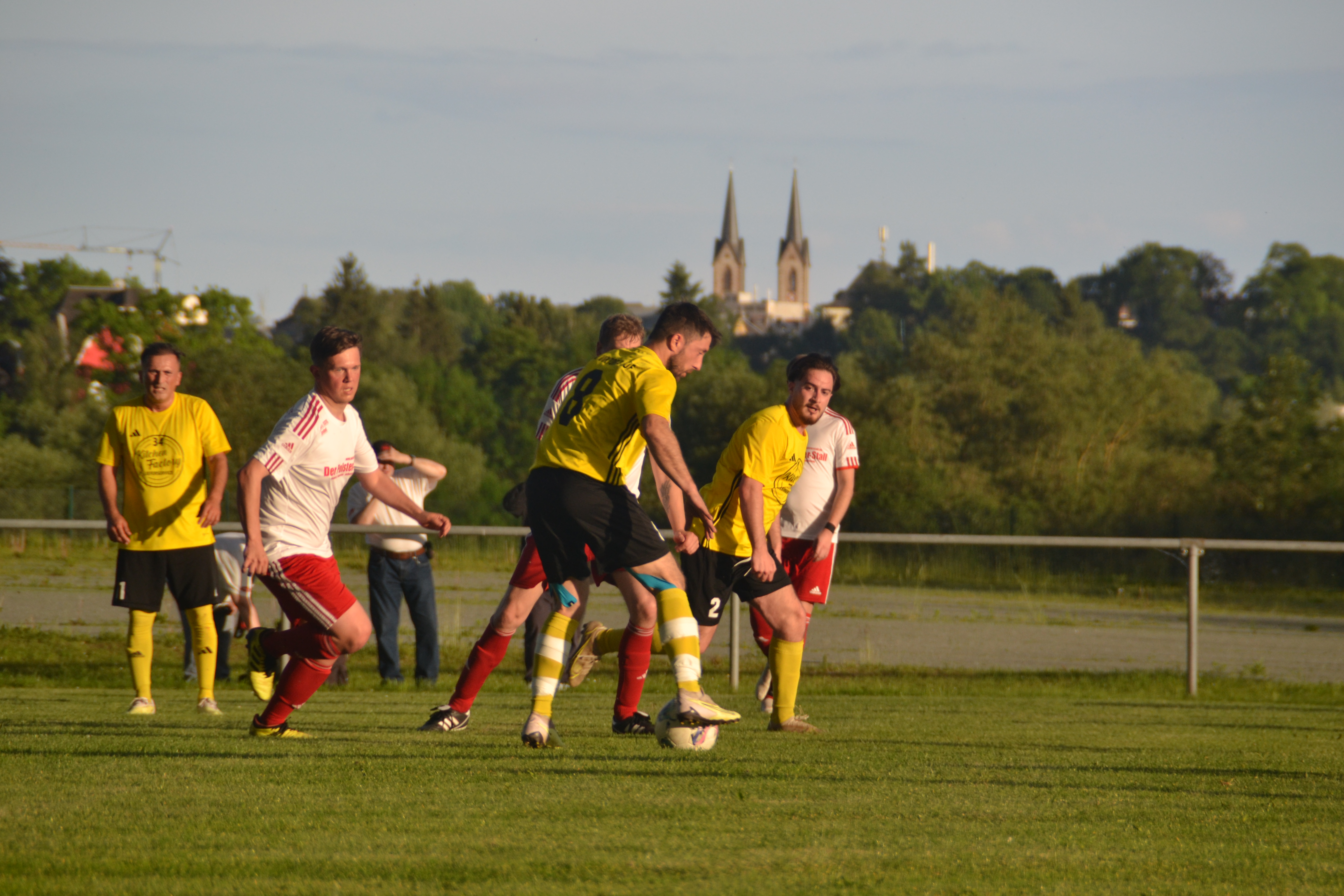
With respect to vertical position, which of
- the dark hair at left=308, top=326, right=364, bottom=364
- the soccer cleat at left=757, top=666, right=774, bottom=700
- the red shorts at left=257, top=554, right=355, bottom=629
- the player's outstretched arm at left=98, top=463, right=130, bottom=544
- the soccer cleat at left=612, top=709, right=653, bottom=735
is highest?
the dark hair at left=308, top=326, right=364, bottom=364

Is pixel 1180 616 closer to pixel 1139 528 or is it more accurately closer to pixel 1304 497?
pixel 1139 528

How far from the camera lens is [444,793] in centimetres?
445

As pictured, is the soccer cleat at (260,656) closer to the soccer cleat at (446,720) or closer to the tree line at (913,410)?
the soccer cleat at (446,720)

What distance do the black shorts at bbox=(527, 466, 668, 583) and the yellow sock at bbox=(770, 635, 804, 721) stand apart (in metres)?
1.59

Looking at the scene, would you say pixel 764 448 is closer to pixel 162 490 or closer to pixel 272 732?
pixel 272 732

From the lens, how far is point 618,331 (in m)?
6.65

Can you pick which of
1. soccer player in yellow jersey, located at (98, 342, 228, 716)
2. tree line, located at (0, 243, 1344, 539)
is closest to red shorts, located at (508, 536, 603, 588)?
soccer player in yellow jersey, located at (98, 342, 228, 716)

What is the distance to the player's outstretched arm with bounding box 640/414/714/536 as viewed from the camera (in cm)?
514

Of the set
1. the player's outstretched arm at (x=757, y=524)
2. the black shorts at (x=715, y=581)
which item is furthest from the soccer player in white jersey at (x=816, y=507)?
the player's outstretched arm at (x=757, y=524)

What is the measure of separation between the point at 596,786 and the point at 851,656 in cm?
811

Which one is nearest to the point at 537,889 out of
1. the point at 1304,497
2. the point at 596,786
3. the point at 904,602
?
the point at 596,786

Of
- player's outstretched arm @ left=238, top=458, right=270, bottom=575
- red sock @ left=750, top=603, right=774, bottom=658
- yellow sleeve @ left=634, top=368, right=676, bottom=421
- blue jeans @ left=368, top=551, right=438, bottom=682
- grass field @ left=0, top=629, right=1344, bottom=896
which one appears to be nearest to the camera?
grass field @ left=0, top=629, right=1344, bottom=896

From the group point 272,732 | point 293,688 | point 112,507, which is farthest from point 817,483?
point 112,507

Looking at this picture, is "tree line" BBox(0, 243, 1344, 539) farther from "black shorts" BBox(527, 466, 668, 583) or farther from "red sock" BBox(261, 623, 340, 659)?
"black shorts" BBox(527, 466, 668, 583)
